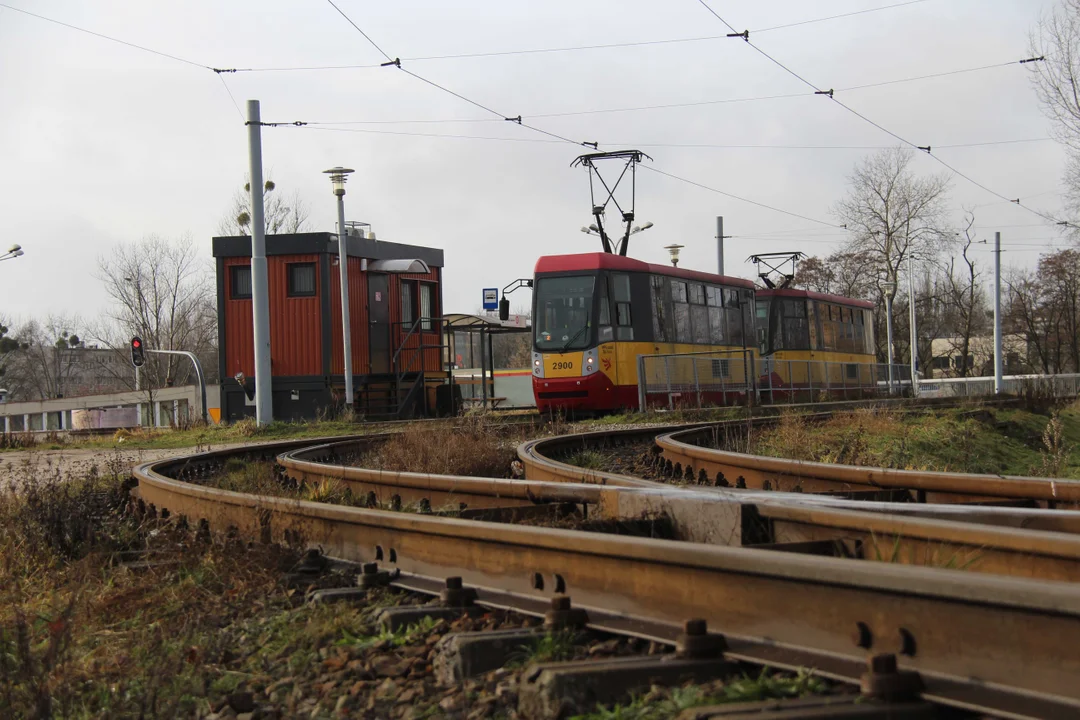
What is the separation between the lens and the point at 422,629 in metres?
3.87

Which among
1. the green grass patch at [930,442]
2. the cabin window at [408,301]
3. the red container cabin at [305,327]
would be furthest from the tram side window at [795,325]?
the green grass patch at [930,442]

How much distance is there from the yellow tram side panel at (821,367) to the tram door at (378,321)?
11022mm

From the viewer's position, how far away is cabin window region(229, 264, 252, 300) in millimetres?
28844

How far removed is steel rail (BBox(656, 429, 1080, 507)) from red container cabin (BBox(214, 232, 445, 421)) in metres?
19.4

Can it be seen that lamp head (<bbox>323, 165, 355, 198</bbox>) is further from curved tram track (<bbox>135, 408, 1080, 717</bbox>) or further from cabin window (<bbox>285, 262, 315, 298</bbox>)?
curved tram track (<bbox>135, 408, 1080, 717</bbox>)

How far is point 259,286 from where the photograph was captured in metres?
22.5

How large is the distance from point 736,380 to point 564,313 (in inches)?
226

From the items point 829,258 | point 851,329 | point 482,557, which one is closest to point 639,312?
point 851,329

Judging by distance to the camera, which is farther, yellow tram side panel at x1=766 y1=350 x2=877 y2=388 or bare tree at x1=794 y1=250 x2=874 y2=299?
bare tree at x1=794 y1=250 x2=874 y2=299

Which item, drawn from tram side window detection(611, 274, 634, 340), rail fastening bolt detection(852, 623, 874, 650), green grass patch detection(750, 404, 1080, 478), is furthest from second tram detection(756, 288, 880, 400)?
rail fastening bolt detection(852, 623, 874, 650)

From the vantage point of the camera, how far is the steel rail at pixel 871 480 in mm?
6090

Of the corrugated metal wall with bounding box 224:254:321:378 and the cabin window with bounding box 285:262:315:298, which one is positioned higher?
the cabin window with bounding box 285:262:315:298

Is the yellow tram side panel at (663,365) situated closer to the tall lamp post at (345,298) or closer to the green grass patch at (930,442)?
the green grass patch at (930,442)

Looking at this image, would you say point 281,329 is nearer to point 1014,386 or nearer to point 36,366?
point 1014,386
